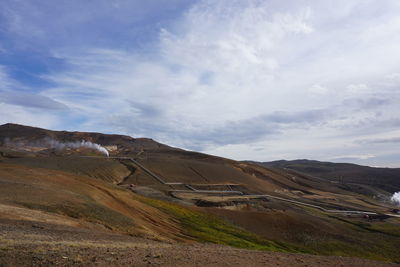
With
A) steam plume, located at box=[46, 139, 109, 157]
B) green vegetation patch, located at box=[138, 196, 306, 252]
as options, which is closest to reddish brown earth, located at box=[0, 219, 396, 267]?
green vegetation patch, located at box=[138, 196, 306, 252]

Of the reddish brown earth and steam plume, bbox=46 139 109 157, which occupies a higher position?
steam plume, bbox=46 139 109 157

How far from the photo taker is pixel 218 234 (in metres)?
31.2

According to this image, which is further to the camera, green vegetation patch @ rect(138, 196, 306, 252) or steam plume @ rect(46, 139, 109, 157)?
steam plume @ rect(46, 139, 109, 157)

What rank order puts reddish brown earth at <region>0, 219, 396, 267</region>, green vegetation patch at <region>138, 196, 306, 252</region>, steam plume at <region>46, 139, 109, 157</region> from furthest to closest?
1. steam plume at <region>46, 139, 109, 157</region>
2. green vegetation patch at <region>138, 196, 306, 252</region>
3. reddish brown earth at <region>0, 219, 396, 267</region>

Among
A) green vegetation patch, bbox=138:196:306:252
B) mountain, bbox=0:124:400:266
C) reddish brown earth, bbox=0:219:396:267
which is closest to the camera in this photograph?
reddish brown earth, bbox=0:219:396:267

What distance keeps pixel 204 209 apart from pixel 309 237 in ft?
43.7

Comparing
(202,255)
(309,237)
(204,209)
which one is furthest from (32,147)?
(202,255)

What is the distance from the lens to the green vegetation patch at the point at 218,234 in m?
28.4

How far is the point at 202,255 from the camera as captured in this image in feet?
47.1

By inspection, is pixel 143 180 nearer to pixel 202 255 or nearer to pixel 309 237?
pixel 309 237

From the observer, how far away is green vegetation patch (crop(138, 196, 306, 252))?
28.4 metres

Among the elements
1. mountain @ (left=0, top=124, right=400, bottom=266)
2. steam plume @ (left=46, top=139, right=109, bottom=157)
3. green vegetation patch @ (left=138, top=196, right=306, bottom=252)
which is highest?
steam plume @ (left=46, top=139, right=109, bottom=157)

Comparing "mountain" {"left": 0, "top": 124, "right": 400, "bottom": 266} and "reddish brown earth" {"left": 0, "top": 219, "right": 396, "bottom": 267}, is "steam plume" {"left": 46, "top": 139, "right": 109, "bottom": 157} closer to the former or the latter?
"mountain" {"left": 0, "top": 124, "right": 400, "bottom": 266}

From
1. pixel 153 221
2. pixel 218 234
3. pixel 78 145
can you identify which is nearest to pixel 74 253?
pixel 153 221
